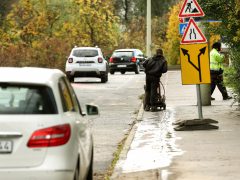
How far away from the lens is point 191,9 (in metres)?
16.8

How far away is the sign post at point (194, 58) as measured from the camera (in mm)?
16500

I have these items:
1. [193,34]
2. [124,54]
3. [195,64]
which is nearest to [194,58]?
[195,64]

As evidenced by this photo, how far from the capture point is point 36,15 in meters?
60.4

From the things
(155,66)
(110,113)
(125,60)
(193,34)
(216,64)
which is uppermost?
(193,34)

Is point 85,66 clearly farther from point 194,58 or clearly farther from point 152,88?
point 194,58

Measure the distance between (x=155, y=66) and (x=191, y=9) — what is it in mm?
4916

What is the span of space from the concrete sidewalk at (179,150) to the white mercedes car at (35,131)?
3.05m

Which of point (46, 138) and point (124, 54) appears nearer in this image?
point (46, 138)

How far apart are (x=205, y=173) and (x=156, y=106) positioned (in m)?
10.9

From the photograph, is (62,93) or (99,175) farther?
(99,175)

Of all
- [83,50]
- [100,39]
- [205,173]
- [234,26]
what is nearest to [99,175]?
[205,173]

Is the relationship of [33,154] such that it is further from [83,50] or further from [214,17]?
[83,50]

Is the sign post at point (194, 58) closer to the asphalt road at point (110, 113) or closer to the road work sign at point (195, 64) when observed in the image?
the road work sign at point (195, 64)

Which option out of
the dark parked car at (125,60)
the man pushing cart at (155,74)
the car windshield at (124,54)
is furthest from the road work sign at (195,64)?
the car windshield at (124,54)
